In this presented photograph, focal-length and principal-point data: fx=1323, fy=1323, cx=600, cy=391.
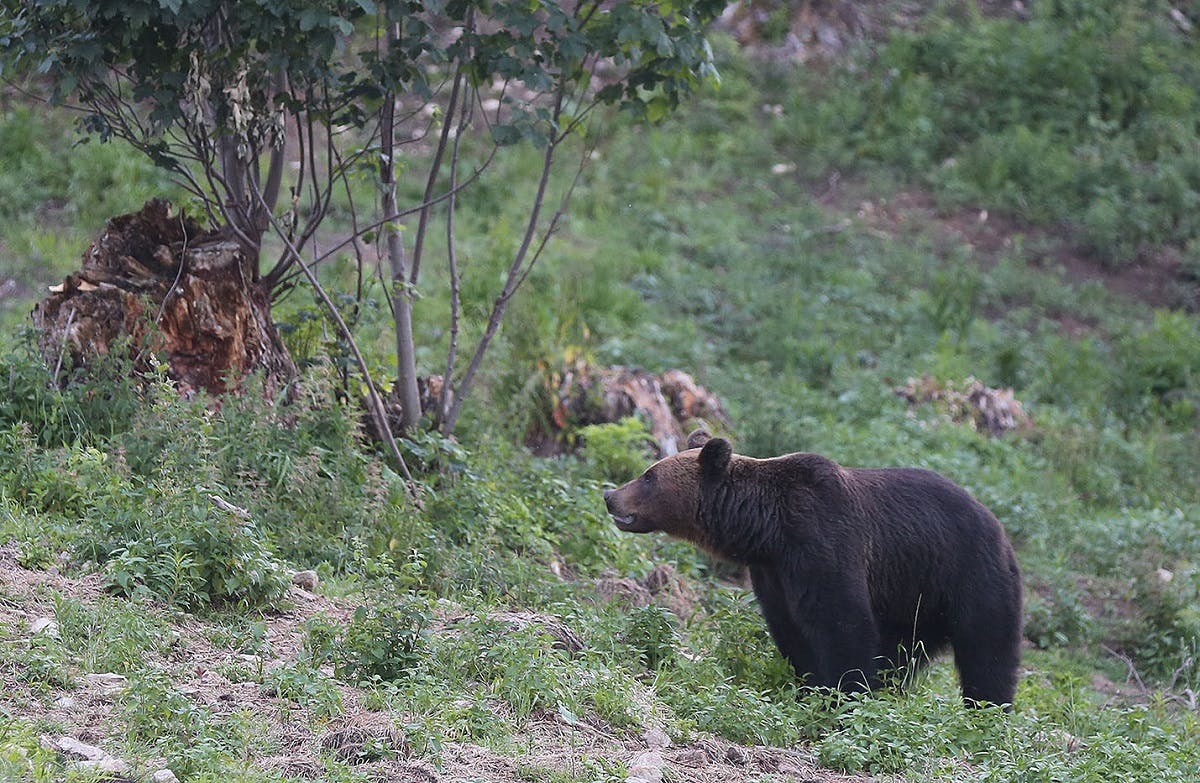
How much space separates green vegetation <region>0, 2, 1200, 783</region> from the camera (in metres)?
5.20

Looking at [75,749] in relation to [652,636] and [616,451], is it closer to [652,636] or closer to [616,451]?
[652,636]

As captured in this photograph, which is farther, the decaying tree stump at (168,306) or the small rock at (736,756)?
the decaying tree stump at (168,306)

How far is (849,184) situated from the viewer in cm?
1680

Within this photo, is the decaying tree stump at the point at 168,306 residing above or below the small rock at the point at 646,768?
above

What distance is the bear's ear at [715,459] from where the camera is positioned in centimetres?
668

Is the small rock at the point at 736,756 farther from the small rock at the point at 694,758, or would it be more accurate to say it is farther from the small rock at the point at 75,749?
the small rock at the point at 75,749

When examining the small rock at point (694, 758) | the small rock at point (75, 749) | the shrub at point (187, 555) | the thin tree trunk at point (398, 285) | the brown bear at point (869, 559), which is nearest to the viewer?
the small rock at point (75, 749)

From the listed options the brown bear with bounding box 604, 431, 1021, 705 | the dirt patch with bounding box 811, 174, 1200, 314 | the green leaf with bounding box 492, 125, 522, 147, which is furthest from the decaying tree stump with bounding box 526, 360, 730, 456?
the dirt patch with bounding box 811, 174, 1200, 314

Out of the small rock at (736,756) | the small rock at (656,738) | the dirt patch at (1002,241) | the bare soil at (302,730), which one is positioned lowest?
the small rock at (736,756)

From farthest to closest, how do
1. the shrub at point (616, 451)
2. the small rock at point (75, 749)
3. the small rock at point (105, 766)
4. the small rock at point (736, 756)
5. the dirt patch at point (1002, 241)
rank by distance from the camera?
the dirt patch at point (1002, 241) → the shrub at point (616, 451) → the small rock at point (736, 756) → the small rock at point (75, 749) → the small rock at point (105, 766)

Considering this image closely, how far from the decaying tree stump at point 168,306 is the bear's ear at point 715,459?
266 cm

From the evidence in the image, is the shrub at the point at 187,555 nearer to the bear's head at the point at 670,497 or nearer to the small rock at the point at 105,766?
the small rock at the point at 105,766

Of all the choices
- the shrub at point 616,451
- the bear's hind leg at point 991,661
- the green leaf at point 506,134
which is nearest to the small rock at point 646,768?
the bear's hind leg at point 991,661

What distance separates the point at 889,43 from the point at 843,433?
9.88 m
